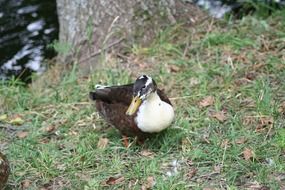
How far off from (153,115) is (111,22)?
84.9 inches

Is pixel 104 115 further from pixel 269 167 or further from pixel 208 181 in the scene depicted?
pixel 269 167

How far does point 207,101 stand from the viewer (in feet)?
17.7

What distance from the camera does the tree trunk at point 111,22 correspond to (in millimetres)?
6531

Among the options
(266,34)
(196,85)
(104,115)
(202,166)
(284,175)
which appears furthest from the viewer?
(266,34)

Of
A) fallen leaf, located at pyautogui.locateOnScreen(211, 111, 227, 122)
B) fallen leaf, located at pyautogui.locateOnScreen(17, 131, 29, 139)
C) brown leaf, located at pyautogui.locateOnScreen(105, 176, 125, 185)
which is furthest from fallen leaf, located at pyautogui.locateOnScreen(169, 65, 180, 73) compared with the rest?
brown leaf, located at pyautogui.locateOnScreen(105, 176, 125, 185)

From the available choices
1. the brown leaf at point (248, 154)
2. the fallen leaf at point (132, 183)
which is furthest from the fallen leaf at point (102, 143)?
the brown leaf at point (248, 154)

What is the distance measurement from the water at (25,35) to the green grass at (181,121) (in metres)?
0.96

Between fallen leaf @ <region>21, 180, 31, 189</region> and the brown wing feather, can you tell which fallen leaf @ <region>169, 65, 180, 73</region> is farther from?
fallen leaf @ <region>21, 180, 31, 189</region>

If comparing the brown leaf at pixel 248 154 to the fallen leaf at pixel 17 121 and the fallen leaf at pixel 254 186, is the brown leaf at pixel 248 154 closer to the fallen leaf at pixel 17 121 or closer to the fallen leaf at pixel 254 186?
the fallen leaf at pixel 254 186

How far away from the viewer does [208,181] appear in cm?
434

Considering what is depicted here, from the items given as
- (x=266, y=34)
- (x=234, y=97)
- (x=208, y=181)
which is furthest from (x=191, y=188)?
(x=266, y=34)

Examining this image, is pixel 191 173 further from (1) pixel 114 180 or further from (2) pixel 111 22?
(2) pixel 111 22

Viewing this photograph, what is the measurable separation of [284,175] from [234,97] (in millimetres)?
1283

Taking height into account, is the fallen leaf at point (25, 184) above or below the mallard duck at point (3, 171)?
below
